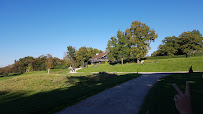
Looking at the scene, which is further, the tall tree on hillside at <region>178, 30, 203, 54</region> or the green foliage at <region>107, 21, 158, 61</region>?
the tall tree on hillside at <region>178, 30, 203, 54</region>

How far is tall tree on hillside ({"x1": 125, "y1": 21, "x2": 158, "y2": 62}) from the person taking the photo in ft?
155

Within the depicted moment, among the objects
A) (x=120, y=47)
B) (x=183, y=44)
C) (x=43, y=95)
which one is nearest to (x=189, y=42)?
(x=183, y=44)

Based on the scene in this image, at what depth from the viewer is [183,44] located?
57.2 meters

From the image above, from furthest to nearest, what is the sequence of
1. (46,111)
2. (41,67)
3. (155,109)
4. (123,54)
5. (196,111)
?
(41,67), (123,54), (46,111), (155,109), (196,111)

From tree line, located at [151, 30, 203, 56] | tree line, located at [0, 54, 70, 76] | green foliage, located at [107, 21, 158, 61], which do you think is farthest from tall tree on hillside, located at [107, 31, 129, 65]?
tree line, located at [0, 54, 70, 76]

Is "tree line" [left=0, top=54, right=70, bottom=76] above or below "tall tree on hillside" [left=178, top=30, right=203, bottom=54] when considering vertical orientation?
below

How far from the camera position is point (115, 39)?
4844 centimetres

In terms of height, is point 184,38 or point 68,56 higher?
point 184,38

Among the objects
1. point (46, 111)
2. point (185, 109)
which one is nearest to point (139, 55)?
point (46, 111)

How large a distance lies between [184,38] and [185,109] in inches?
2526

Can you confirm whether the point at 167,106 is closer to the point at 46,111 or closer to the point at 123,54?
the point at 46,111

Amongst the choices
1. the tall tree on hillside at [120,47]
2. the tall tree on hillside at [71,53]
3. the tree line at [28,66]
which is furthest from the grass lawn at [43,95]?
the tall tree on hillside at [71,53]

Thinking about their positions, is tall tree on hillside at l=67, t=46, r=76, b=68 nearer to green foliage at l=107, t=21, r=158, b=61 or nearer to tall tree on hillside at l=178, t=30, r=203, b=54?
green foliage at l=107, t=21, r=158, b=61

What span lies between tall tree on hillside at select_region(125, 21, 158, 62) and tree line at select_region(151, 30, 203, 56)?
44.2ft
